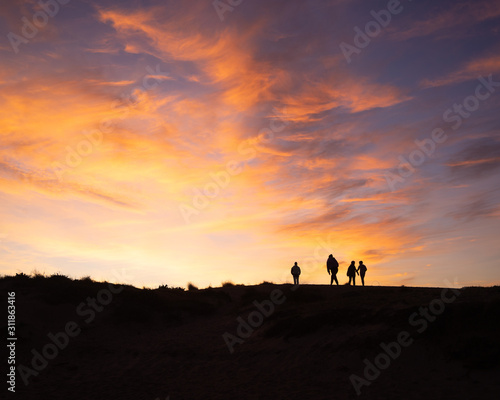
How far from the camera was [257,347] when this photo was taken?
728 inches

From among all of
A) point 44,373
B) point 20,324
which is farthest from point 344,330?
point 20,324

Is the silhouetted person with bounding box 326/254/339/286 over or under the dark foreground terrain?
over

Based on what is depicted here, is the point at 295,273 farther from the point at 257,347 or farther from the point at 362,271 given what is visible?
the point at 257,347

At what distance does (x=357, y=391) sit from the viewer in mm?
12812

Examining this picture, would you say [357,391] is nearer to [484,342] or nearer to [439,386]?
[439,386]

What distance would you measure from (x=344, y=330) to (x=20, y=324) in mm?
16800

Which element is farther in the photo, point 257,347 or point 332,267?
point 332,267

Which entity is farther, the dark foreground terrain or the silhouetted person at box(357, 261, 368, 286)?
the silhouetted person at box(357, 261, 368, 286)

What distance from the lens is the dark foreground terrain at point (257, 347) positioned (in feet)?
43.2

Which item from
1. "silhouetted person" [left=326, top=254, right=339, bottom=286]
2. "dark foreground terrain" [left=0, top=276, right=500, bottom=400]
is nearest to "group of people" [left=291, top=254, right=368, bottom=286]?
"silhouetted person" [left=326, top=254, right=339, bottom=286]

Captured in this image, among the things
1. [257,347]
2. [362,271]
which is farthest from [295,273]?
[257,347]

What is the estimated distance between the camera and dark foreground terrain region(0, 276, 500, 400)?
43.2ft

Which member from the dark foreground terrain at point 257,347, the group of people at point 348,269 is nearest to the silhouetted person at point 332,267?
the group of people at point 348,269

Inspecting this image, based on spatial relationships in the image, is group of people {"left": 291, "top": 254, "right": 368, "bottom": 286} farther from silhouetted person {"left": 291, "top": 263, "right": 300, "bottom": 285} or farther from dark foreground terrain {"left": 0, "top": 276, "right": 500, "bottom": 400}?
dark foreground terrain {"left": 0, "top": 276, "right": 500, "bottom": 400}
